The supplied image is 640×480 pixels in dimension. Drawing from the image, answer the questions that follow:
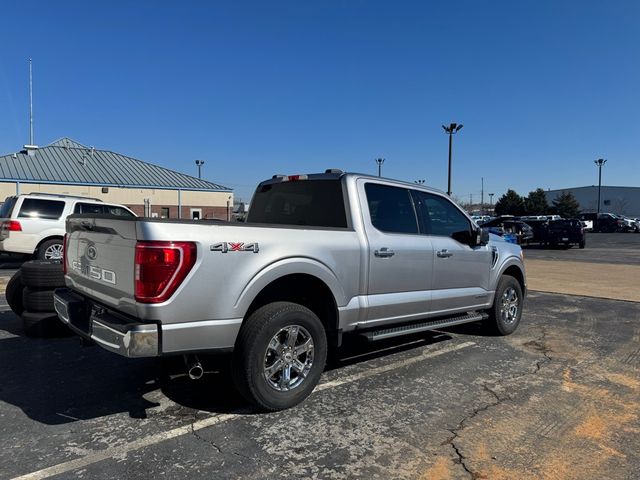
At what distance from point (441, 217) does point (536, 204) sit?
234 ft

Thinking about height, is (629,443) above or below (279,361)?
below

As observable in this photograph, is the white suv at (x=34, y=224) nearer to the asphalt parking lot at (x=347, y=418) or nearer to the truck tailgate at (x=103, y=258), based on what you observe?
the asphalt parking lot at (x=347, y=418)

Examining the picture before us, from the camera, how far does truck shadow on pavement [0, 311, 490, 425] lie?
3.97 metres

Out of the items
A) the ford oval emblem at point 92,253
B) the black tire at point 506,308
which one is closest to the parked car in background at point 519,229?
the black tire at point 506,308

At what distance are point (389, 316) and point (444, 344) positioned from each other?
64.8 inches

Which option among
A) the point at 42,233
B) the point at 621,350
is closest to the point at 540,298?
the point at 621,350

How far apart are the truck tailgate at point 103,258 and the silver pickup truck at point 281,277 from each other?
1 centimetres

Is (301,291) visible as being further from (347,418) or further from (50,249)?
(50,249)

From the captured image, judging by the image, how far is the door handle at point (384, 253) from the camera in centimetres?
462

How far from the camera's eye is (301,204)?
17.0 feet

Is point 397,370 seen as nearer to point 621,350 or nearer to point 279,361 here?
point 279,361

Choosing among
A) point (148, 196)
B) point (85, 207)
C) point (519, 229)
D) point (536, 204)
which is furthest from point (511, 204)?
point (85, 207)

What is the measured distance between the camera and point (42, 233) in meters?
11.8

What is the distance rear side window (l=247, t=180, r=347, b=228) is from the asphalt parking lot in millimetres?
1539
